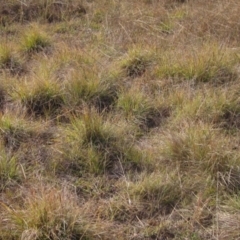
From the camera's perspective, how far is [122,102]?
15.2 feet

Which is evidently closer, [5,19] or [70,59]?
[70,59]

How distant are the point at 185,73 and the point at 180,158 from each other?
4.50 feet

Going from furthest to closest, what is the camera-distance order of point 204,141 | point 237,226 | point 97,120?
1. point 97,120
2. point 204,141
3. point 237,226

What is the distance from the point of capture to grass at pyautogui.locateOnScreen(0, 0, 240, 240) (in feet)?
11.0

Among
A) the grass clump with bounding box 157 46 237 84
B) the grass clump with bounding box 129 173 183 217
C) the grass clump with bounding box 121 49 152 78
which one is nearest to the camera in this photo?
the grass clump with bounding box 129 173 183 217

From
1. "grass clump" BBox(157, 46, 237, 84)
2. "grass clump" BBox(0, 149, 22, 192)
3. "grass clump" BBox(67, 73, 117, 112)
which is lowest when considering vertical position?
"grass clump" BBox(0, 149, 22, 192)

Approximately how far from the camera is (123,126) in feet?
14.1

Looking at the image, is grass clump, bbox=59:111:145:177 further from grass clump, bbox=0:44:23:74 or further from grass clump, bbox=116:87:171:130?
grass clump, bbox=0:44:23:74

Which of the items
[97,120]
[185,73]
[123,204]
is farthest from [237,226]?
[185,73]

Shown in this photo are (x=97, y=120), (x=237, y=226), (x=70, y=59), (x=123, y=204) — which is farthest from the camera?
(x=70, y=59)

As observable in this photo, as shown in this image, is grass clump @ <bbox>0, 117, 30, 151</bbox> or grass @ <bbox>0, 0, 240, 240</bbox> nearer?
grass @ <bbox>0, 0, 240, 240</bbox>

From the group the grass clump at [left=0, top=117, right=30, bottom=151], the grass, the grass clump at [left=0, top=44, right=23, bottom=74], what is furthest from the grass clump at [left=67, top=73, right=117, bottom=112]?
the grass clump at [left=0, top=44, right=23, bottom=74]

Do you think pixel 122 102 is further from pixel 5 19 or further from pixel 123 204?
pixel 5 19

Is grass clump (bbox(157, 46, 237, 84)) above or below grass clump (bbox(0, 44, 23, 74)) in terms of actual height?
above
